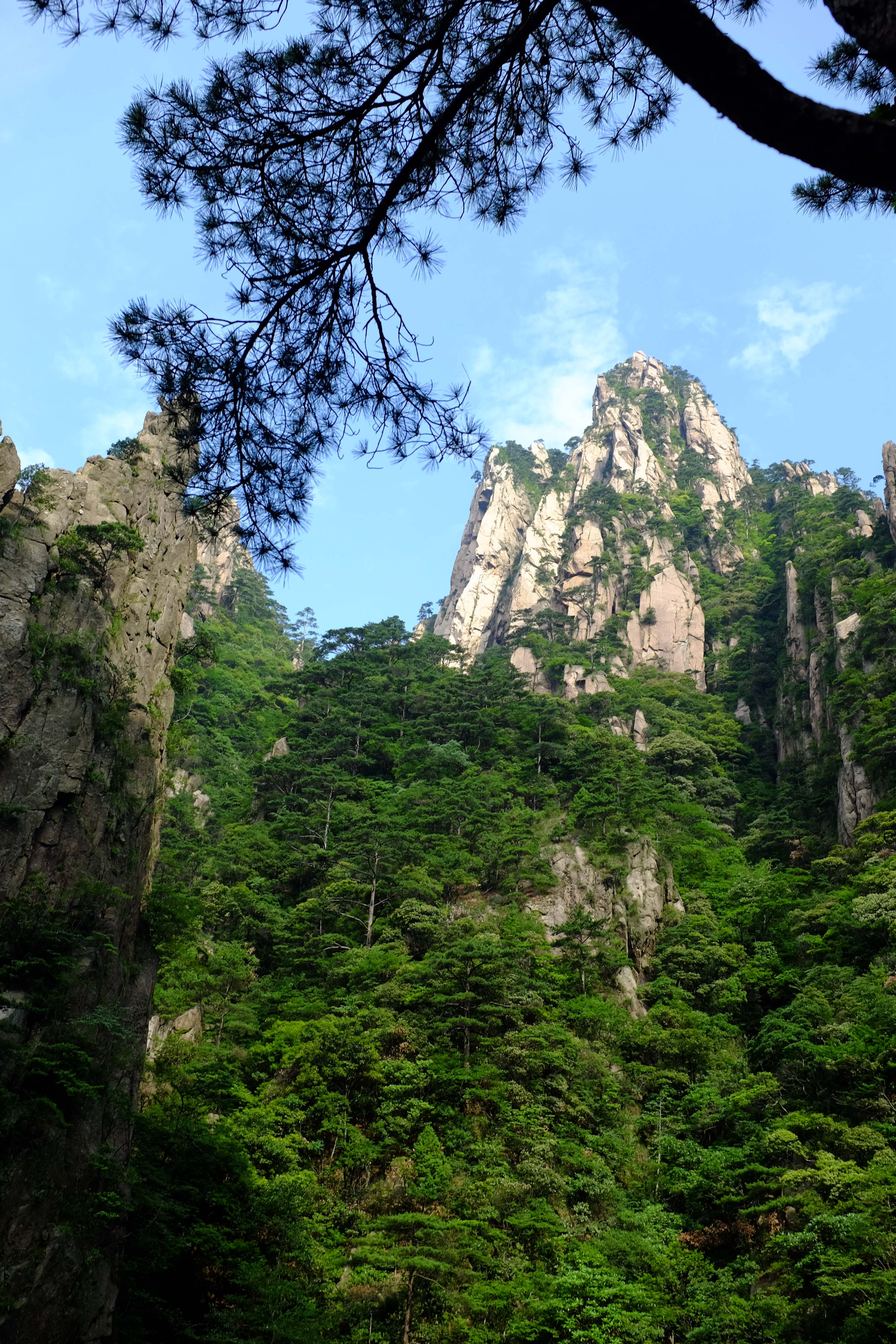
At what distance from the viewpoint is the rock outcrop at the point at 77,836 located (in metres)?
8.19

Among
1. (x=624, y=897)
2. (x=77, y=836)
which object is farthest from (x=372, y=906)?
(x=77, y=836)

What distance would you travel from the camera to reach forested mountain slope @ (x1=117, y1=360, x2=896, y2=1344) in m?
11.2

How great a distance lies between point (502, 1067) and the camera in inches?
631

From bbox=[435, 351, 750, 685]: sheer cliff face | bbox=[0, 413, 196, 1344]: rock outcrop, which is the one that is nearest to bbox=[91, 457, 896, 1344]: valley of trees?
bbox=[0, 413, 196, 1344]: rock outcrop

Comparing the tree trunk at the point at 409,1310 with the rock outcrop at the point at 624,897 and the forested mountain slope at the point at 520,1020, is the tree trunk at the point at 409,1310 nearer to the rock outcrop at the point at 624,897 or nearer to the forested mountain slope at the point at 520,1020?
the forested mountain slope at the point at 520,1020

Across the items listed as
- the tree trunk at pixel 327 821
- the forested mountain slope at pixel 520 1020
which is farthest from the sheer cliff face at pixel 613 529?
the tree trunk at pixel 327 821

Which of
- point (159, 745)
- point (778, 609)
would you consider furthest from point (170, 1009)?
point (778, 609)

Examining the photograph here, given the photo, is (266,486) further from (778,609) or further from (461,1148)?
(778,609)

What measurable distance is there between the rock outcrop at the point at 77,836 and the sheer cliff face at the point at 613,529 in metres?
35.9

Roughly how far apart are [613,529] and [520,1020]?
47415mm

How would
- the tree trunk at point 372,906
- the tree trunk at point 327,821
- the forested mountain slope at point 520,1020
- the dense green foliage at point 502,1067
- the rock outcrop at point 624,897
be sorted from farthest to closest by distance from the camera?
the tree trunk at point 327,821 < the rock outcrop at point 624,897 < the tree trunk at point 372,906 < the forested mountain slope at point 520,1020 < the dense green foliage at point 502,1067

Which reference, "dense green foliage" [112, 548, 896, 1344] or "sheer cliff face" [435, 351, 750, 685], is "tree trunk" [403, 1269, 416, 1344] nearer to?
A: "dense green foliage" [112, 548, 896, 1344]

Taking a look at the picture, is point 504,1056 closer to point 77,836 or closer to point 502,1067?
point 502,1067

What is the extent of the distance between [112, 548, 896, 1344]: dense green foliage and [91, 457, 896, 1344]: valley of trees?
0.07 m
